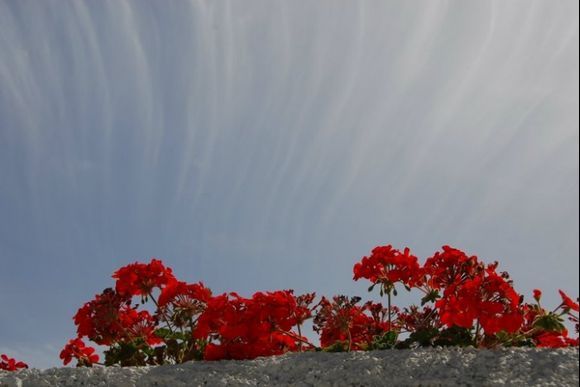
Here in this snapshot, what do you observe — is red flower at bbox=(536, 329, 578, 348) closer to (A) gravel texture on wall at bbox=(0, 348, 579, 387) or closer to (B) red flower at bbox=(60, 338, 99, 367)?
(A) gravel texture on wall at bbox=(0, 348, 579, 387)

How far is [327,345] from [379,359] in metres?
1.27

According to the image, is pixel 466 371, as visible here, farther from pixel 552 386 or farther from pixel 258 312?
pixel 258 312

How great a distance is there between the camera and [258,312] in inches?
216

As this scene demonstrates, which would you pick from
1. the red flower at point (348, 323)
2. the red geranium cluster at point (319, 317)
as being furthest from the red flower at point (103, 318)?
the red flower at point (348, 323)

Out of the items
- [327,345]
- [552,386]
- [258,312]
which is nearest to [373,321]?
[327,345]

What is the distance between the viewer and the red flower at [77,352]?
6.41 metres

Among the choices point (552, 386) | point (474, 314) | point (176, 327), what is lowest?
point (552, 386)

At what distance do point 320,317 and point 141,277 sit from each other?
1.72m

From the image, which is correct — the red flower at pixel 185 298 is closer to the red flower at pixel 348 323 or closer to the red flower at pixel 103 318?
the red flower at pixel 103 318

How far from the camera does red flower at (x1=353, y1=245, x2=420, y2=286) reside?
6.02 m

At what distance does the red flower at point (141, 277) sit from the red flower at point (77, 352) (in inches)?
33.0

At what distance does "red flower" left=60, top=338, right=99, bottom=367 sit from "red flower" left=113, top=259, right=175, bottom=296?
837 millimetres

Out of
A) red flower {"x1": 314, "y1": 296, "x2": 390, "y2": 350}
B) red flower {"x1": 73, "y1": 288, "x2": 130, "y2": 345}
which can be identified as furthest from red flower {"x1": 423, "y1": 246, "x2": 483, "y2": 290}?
red flower {"x1": 73, "y1": 288, "x2": 130, "y2": 345}

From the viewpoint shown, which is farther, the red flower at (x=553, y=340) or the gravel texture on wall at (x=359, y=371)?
the red flower at (x=553, y=340)
